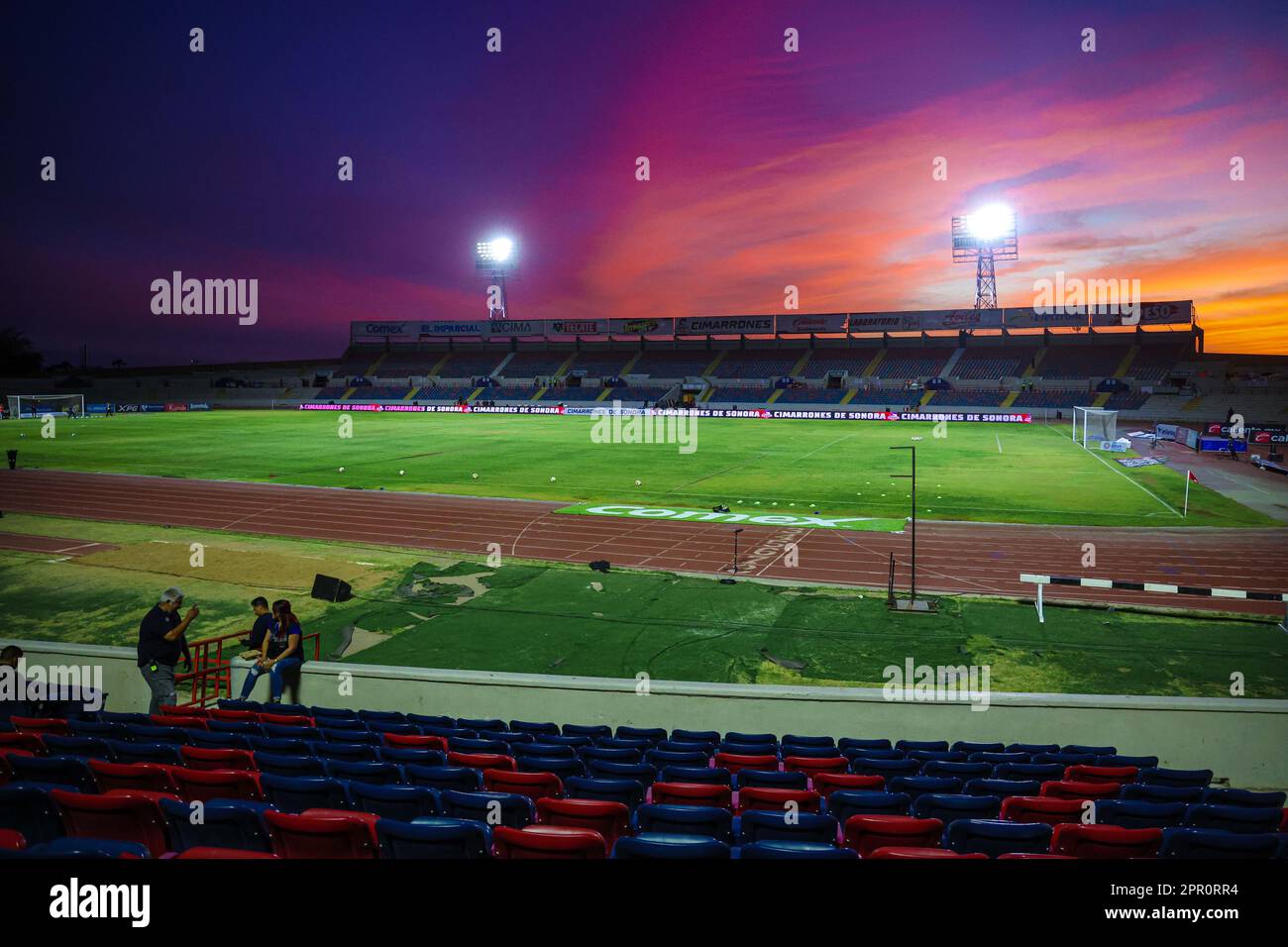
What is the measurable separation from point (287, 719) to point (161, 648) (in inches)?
103

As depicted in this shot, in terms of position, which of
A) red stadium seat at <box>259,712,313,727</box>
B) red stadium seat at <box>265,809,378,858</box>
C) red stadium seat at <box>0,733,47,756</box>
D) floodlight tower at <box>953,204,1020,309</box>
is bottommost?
red stadium seat at <box>259,712,313,727</box>

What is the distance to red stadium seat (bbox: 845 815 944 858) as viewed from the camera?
4.83 m

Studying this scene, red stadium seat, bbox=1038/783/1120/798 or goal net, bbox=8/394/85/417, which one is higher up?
goal net, bbox=8/394/85/417

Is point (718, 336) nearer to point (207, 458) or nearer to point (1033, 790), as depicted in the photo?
point (207, 458)

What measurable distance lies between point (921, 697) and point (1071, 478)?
32.9 m

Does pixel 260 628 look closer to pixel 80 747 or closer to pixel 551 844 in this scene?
pixel 80 747

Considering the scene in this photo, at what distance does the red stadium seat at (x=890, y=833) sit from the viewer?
4.83m

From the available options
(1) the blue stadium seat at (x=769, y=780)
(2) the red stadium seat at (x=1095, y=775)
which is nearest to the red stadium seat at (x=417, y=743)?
(1) the blue stadium seat at (x=769, y=780)

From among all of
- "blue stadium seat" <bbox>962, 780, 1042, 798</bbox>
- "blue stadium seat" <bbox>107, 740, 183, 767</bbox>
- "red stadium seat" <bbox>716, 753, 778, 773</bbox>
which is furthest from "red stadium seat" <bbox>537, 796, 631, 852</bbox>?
"blue stadium seat" <bbox>107, 740, 183, 767</bbox>

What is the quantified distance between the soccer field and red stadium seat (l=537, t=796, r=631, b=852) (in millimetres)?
24729

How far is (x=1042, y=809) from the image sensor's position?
18.7 feet

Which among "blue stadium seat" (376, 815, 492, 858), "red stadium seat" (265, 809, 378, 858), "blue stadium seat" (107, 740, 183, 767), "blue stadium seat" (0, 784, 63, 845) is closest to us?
"blue stadium seat" (376, 815, 492, 858)
